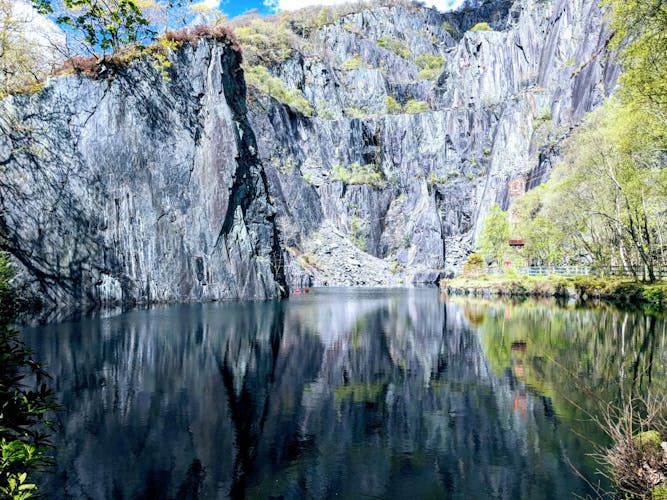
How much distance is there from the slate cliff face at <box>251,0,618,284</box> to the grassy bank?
36.7 metres

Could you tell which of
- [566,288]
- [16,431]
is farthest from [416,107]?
[16,431]

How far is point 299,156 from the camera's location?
11419 centimetres

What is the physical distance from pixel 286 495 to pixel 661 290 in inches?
1394

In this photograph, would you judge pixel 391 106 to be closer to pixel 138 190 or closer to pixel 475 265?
pixel 475 265

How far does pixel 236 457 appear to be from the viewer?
937 centimetres

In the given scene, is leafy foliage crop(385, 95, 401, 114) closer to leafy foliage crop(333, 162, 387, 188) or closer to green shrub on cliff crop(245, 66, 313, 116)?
leafy foliage crop(333, 162, 387, 188)

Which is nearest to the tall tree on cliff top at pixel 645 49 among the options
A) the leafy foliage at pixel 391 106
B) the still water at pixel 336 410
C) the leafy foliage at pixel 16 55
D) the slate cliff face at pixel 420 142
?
the still water at pixel 336 410

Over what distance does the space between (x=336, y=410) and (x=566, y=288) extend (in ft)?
138

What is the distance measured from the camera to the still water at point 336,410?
8438mm

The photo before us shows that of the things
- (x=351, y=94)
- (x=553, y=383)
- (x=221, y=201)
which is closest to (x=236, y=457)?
(x=553, y=383)

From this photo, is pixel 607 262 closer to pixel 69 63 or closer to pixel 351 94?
pixel 69 63

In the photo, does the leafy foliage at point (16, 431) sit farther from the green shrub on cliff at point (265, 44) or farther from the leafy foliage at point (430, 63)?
the leafy foliage at point (430, 63)

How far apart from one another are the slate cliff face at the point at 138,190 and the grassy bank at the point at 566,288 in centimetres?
2585

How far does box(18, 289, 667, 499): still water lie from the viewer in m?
8.44
